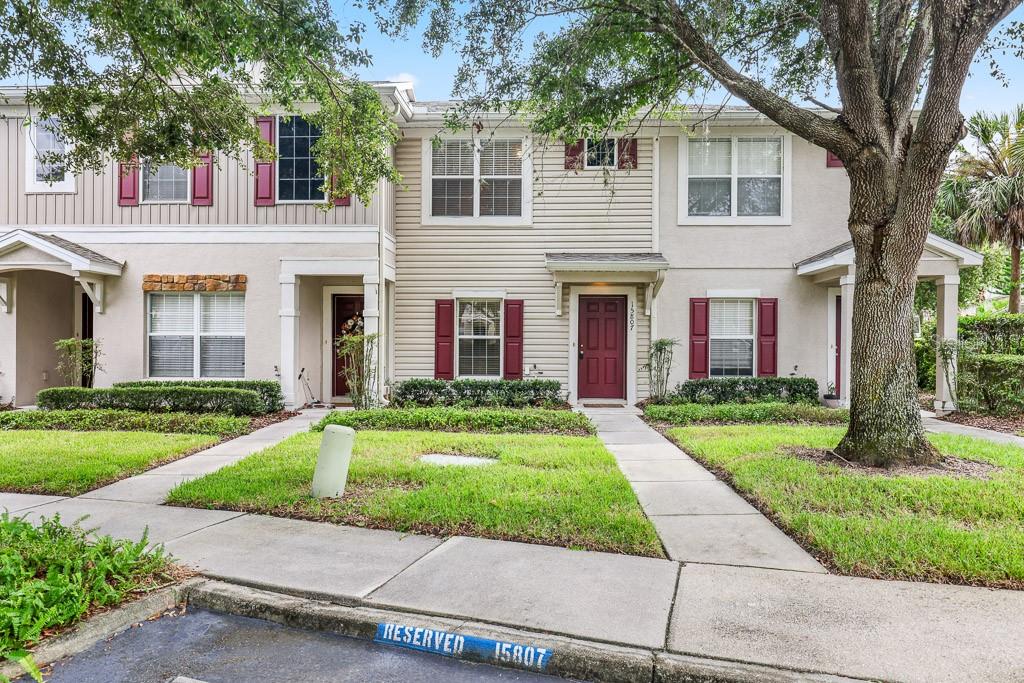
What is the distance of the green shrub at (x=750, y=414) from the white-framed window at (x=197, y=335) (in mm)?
7683

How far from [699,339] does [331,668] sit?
34.7ft

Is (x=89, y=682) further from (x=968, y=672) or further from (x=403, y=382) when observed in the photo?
(x=403, y=382)

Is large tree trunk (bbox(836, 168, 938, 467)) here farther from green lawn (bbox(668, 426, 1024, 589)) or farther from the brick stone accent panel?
the brick stone accent panel

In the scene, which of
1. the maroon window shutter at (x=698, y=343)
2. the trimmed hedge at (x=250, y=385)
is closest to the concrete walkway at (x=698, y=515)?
the maroon window shutter at (x=698, y=343)

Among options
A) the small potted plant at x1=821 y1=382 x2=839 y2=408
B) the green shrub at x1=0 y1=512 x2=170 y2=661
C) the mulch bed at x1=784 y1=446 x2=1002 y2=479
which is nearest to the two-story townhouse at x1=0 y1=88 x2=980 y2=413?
the small potted plant at x1=821 y1=382 x2=839 y2=408

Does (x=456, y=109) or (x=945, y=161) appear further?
(x=456, y=109)

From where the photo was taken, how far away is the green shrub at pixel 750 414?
9.71 metres

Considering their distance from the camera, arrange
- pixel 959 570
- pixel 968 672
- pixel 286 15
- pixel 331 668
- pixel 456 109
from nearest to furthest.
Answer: pixel 968 672 < pixel 331 668 < pixel 959 570 < pixel 286 15 < pixel 456 109

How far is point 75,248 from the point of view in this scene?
1077 centimetres

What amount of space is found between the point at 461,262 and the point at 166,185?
570 centimetres

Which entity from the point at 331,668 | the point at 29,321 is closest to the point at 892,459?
the point at 331,668

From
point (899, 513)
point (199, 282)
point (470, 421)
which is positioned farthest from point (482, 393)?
point (899, 513)

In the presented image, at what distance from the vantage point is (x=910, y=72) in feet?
20.7

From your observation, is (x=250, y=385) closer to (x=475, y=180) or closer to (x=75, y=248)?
(x=75, y=248)
